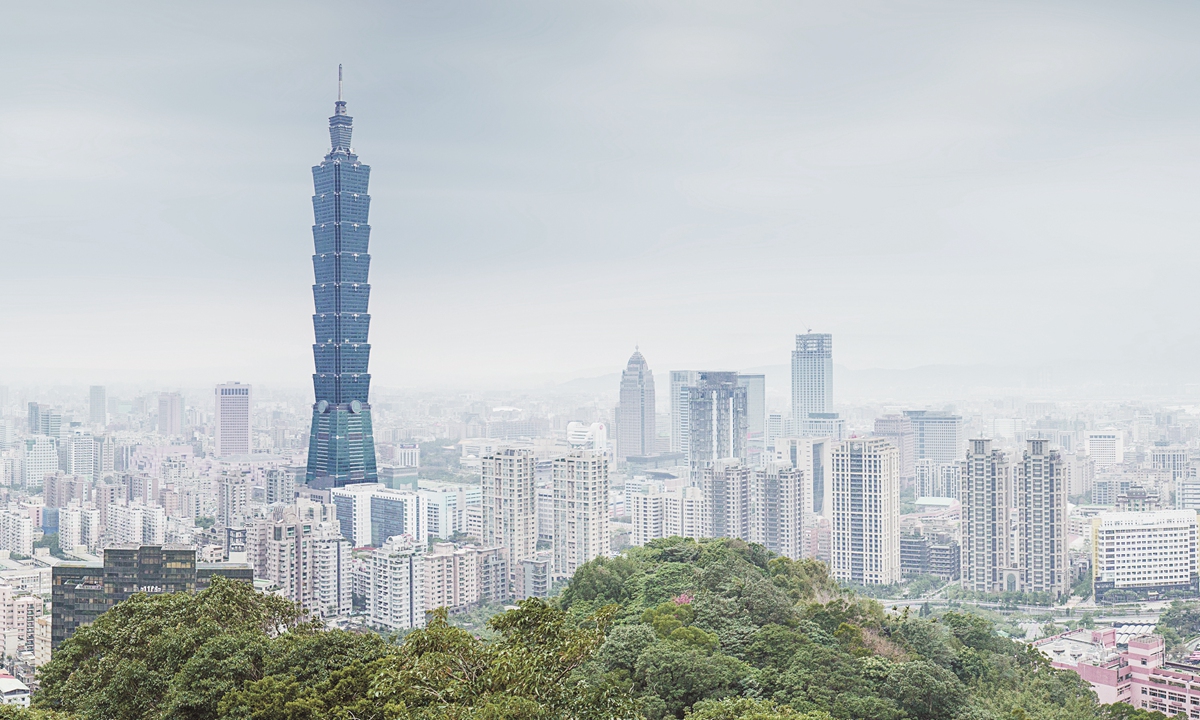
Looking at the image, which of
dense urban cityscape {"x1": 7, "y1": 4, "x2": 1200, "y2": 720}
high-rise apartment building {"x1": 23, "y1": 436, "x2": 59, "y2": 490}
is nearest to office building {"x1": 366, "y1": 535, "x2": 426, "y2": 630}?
dense urban cityscape {"x1": 7, "y1": 4, "x2": 1200, "y2": 720}

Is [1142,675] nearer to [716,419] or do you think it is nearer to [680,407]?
[716,419]

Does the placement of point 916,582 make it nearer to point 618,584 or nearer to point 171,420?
point 618,584

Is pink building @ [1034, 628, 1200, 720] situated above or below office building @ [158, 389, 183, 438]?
below

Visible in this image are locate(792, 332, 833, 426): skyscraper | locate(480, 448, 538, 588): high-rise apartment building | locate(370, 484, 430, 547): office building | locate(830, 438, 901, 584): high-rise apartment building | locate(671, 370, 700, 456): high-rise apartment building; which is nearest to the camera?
locate(480, 448, 538, 588): high-rise apartment building

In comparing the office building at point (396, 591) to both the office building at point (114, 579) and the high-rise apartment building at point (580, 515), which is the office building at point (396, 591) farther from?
the office building at point (114, 579)

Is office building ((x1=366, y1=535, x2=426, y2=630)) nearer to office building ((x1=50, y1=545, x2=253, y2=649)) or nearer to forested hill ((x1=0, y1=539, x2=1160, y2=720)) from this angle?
office building ((x1=50, y1=545, x2=253, y2=649))
